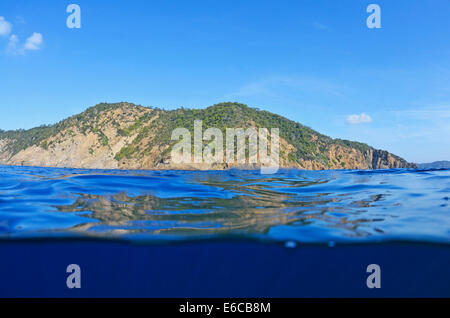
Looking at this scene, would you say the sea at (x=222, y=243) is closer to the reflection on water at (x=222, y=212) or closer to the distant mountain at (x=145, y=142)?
the reflection on water at (x=222, y=212)

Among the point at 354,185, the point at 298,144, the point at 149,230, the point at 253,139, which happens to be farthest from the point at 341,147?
the point at 149,230

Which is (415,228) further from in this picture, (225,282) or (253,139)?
(253,139)

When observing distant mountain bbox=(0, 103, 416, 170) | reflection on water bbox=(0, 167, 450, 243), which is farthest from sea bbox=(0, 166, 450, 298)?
distant mountain bbox=(0, 103, 416, 170)

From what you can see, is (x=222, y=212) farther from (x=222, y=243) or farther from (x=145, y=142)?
(x=145, y=142)

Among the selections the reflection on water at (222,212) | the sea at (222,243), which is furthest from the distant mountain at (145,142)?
the sea at (222,243)

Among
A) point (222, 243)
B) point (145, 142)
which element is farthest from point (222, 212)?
point (145, 142)

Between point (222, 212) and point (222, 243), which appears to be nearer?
point (222, 243)
